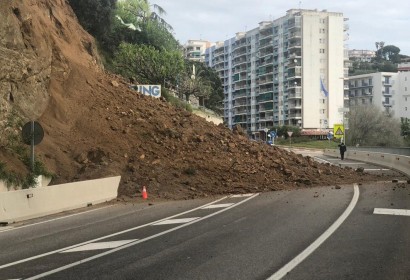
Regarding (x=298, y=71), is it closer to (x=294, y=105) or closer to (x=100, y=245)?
(x=294, y=105)

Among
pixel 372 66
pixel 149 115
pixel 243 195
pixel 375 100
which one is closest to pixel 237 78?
pixel 375 100

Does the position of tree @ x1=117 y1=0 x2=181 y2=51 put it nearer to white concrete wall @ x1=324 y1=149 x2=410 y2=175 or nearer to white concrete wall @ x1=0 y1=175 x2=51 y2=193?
white concrete wall @ x1=324 y1=149 x2=410 y2=175

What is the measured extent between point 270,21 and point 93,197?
131 metres

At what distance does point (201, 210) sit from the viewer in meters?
14.2

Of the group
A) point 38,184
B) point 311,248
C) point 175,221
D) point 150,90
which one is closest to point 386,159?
point 150,90

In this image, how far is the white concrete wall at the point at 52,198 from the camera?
1408 cm

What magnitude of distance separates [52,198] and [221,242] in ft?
27.7

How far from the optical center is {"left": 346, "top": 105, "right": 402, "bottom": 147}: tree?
88312mm

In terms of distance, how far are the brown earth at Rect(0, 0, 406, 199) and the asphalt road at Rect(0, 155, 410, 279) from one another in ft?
18.4

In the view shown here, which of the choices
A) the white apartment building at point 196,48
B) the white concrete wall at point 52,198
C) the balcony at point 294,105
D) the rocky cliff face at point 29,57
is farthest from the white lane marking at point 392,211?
the white apartment building at point 196,48

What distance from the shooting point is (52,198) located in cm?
1559

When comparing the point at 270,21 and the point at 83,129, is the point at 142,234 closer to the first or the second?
the point at 83,129

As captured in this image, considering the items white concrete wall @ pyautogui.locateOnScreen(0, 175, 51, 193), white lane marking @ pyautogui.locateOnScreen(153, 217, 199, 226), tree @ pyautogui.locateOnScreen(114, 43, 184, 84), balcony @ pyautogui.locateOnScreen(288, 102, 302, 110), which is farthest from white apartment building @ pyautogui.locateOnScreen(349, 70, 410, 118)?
white lane marking @ pyautogui.locateOnScreen(153, 217, 199, 226)

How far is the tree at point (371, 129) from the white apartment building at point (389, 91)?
169 feet
